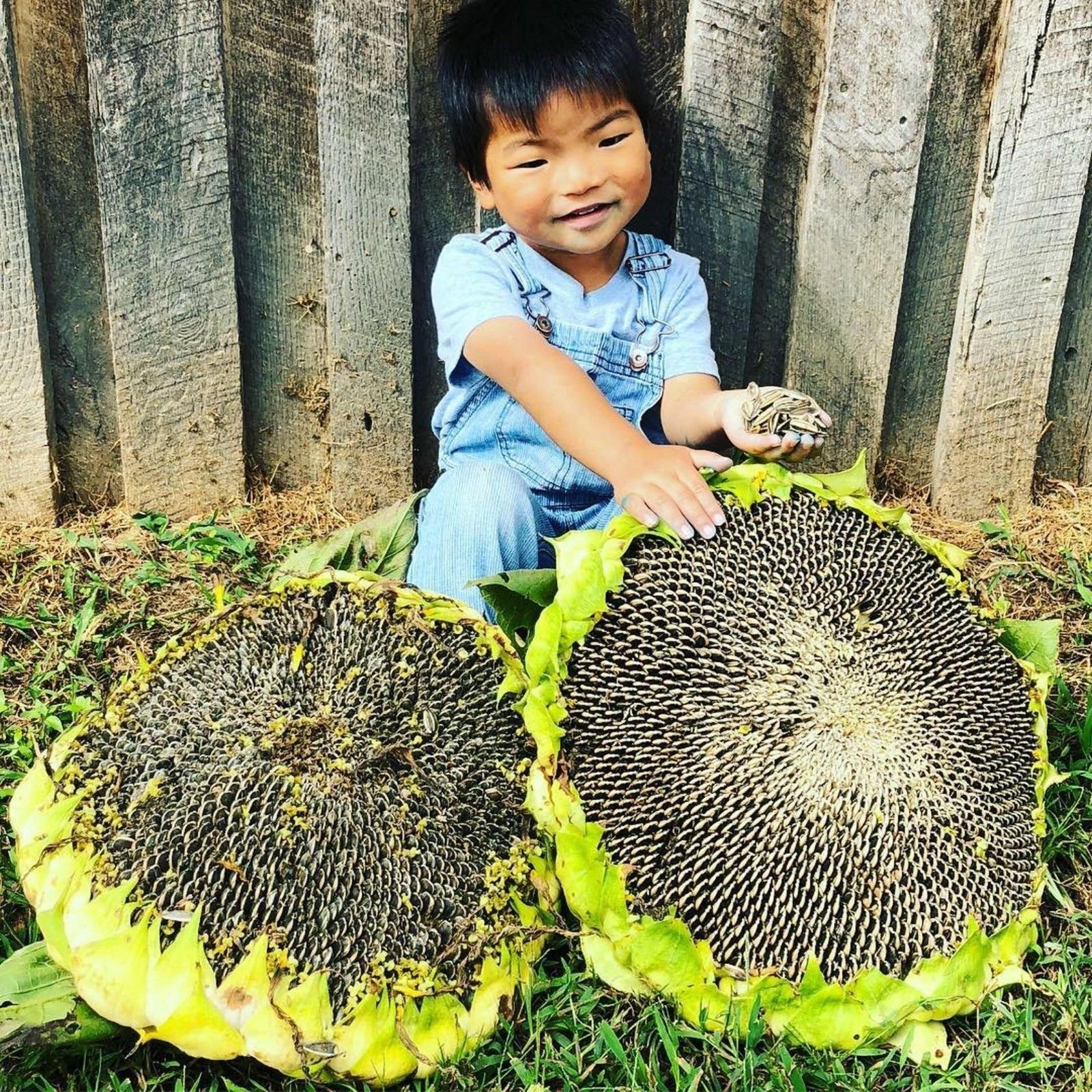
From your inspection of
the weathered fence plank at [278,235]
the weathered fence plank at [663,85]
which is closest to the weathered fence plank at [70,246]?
the weathered fence plank at [278,235]

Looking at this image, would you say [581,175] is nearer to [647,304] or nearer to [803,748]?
[647,304]

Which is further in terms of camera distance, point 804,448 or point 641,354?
point 641,354

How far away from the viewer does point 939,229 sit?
309 cm

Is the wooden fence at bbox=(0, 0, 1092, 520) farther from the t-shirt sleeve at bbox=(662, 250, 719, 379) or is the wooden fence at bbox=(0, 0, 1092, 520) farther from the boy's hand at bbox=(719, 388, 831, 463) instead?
the boy's hand at bbox=(719, 388, 831, 463)

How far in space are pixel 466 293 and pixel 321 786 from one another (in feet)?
4.10

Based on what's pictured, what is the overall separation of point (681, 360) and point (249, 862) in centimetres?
155

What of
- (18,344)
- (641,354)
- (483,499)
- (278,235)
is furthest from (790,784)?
(18,344)

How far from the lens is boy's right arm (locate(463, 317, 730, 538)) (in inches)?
83.0

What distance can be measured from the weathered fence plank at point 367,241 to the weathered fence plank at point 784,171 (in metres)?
0.87

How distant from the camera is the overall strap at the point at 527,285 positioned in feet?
9.04

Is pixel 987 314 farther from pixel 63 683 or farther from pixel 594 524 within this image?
pixel 63 683

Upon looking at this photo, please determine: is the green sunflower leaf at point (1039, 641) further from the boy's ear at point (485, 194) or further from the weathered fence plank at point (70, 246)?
the weathered fence plank at point (70, 246)

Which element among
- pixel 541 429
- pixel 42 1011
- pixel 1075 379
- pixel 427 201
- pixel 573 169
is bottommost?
pixel 42 1011

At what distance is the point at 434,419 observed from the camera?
2.97m
